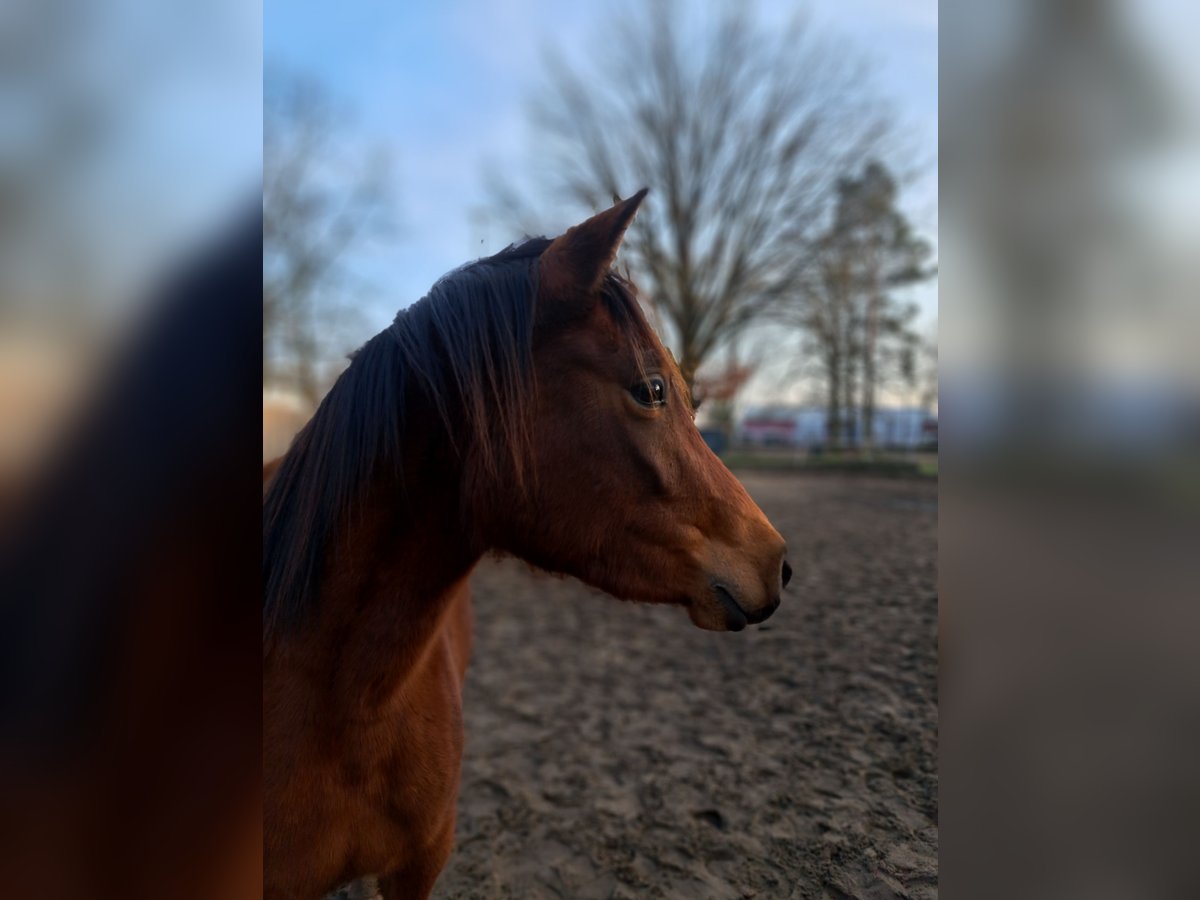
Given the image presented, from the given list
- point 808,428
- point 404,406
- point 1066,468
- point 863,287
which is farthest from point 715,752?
point 808,428

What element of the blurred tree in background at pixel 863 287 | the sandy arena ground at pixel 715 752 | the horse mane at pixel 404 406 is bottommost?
the sandy arena ground at pixel 715 752

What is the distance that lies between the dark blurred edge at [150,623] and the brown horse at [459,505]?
0.58m

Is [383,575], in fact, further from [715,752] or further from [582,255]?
[715,752]

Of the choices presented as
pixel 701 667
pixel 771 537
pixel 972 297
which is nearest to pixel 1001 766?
pixel 972 297

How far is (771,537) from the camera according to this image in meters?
1.34

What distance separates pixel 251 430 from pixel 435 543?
65cm

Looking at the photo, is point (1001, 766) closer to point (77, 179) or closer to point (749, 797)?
point (77, 179)

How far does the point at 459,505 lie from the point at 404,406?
0.75 feet

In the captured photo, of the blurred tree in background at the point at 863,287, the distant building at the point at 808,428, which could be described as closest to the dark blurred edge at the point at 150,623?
the blurred tree in background at the point at 863,287

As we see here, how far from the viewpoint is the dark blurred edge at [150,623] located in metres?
0.51

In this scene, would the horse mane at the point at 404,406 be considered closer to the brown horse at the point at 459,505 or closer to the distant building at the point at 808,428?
the brown horse at the point at 459,505

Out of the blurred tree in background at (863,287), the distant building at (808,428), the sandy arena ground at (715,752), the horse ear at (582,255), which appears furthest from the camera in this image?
the distant building at (808,428)

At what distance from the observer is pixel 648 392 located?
4.39ft

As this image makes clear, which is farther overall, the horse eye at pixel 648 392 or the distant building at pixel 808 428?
the distant building at pixel 808 428
